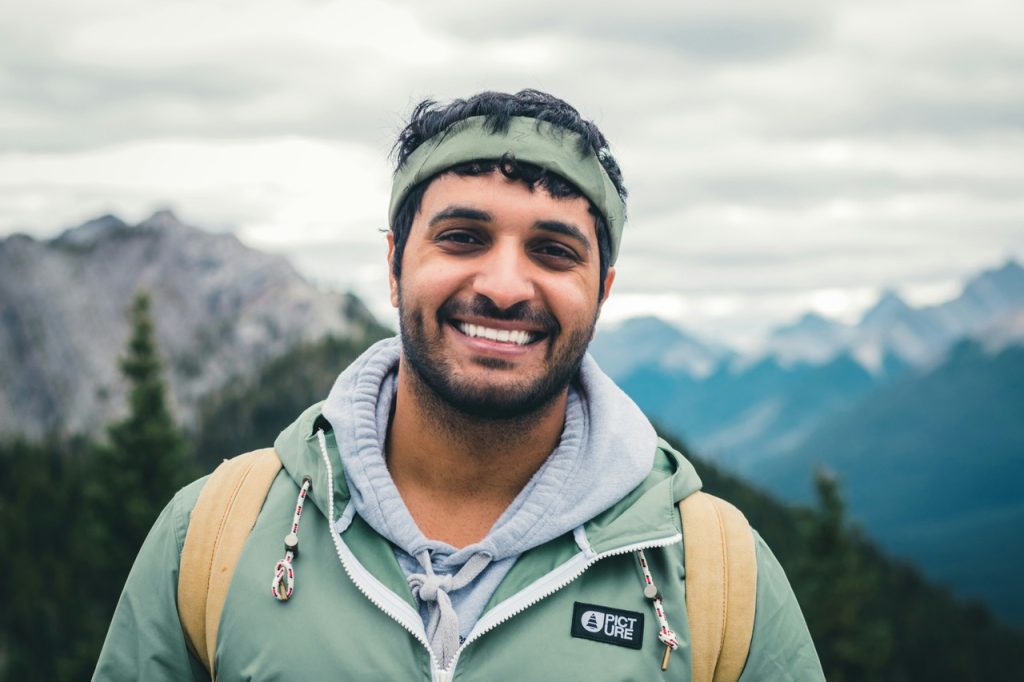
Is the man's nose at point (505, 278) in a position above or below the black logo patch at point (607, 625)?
above

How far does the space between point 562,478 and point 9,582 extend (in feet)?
267

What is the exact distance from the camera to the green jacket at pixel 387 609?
3488 mm

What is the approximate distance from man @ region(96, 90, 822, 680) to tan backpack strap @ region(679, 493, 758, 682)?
7cm

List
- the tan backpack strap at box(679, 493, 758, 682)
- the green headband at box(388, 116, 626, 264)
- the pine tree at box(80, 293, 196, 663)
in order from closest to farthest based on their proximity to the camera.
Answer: the tan backpack strap at box(679, 493, 758, 682) < the green headband at box(388, 116, 626, 264) < the pine tree at box(80, 293, 196, 663)

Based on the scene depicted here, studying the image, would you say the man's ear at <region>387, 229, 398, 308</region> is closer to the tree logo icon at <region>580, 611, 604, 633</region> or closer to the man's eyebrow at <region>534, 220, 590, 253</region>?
the man's eyebrow at <region>534, 220, 590, 253</region>

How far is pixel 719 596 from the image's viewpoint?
3650 mm

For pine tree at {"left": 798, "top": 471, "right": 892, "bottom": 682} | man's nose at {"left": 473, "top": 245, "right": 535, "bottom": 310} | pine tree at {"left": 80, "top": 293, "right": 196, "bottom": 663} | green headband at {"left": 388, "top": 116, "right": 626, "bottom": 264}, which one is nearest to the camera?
man's nose at {"left": 473, "top": 245, "right": 535, "bottom": 310}

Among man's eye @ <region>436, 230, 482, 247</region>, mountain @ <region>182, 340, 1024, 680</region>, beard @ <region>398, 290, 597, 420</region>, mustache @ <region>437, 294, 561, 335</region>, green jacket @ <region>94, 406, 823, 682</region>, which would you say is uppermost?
man's eye @ <region>436, 230, 482, 247</region>

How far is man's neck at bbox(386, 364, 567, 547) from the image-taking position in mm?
4035

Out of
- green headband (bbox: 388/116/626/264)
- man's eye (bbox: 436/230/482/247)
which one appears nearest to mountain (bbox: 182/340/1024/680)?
green headband (bbox: 388/116/626/264)

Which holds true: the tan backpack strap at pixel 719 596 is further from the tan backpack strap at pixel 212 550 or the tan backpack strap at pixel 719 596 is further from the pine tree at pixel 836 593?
the pine tree at pixel 836 593

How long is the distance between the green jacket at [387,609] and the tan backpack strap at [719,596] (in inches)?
2.3

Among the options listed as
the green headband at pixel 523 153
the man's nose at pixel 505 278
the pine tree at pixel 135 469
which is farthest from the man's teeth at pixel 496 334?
the pine tree at pixel 135 469

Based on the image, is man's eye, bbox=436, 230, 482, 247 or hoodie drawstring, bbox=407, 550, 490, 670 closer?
hoodie drawstring, bbox=407, 550, 490, 670
